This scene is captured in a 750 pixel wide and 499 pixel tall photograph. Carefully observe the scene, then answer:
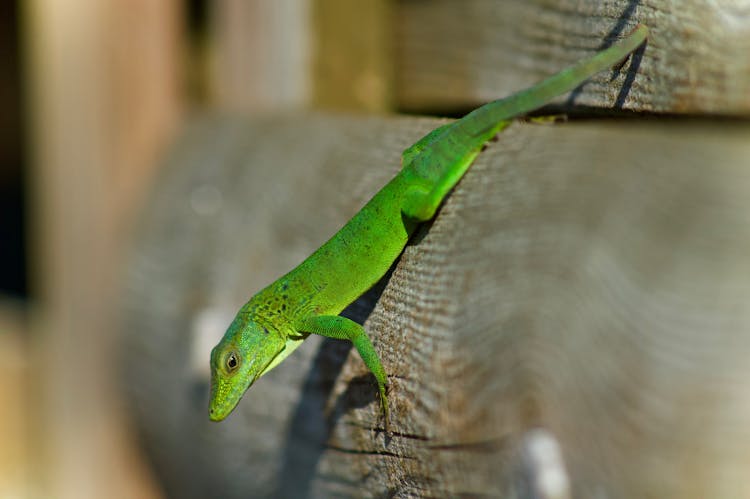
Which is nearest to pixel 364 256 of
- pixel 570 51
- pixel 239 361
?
pixel 239 361

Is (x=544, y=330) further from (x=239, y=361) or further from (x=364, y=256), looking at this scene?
(x=239, y=361)

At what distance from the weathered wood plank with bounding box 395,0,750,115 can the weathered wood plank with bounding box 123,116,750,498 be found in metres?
→ 0.07

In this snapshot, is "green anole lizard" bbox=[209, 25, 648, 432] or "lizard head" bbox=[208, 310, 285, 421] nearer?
"green anole lizard" bbox=[209, 25, 648, 432]

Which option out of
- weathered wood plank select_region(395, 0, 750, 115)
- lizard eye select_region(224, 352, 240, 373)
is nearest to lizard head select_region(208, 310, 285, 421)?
lizard eye select_region(224, 352, 240, 373)

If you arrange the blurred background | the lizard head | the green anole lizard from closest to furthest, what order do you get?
the green anole lizard, the lizard head, the blurred background

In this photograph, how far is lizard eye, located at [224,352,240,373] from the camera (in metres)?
2.12

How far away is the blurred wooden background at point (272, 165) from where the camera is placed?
54.6 inches

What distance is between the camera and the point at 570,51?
1933 millimetres

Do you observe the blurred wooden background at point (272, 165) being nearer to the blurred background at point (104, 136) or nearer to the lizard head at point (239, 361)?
the blurred background at point (104, 136)

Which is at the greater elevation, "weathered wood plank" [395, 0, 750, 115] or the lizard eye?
"weathered wood plank" [395, 0, 750, 115]

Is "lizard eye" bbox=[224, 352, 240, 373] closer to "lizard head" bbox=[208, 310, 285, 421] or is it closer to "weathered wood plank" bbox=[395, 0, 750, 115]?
"lizard head" bbox=[208, 310, 285, 421]

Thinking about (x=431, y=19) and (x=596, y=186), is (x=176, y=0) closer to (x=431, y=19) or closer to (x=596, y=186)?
(x=431, y=19)

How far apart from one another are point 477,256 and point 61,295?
3.16 metres

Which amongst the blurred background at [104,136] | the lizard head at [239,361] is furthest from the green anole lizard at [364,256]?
the blurred background at [104,136]
